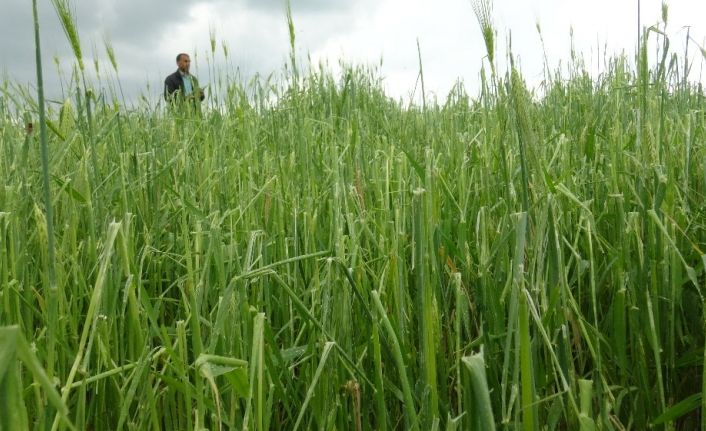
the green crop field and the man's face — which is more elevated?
the man's face

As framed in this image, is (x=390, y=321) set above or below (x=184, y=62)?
below

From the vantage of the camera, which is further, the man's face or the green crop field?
the man's face

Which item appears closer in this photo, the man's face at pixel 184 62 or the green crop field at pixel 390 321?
the green crop field at pixel 390 321

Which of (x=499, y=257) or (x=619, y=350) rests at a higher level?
(x=499, y=257)

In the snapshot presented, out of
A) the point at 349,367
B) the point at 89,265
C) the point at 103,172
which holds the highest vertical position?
the point at 103,172

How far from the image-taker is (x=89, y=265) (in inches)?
41.4

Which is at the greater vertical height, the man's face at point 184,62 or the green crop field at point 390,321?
the man's face at point 184,62

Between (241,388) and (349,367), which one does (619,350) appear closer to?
(349,367)

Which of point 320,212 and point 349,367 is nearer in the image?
point 349,367

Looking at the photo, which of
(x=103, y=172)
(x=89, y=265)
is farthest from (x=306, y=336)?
(x=103, y=172)

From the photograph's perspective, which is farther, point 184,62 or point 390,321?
point 184,62

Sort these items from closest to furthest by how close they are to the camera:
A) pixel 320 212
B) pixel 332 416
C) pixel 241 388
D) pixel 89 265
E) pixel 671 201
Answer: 1. pixel 241 388
2. pixel 332 416
3. pixel 671 201
4. pixel 89 265
5. pixel 320 212

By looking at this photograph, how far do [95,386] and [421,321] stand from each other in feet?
1.53

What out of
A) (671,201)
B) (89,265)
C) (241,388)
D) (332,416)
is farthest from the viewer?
(89,265)
